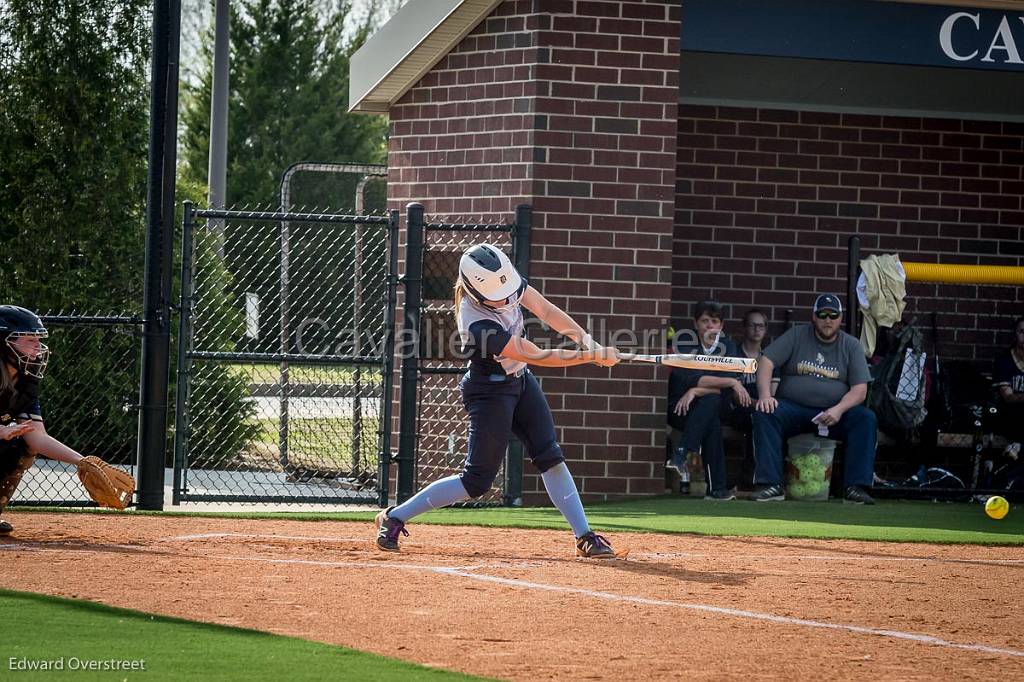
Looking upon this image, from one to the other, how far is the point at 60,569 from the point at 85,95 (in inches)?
312

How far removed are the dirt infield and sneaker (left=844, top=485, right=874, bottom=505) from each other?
7.85ft

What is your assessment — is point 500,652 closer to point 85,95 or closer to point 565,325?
point 565,325

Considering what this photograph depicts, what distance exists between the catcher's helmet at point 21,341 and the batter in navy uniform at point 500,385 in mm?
2264

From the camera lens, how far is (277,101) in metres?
35.4

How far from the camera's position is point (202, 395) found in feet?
44.6

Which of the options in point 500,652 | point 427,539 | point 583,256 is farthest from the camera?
point 583,256

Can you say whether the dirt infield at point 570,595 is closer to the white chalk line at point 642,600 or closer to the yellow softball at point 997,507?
the white chalk line at point 642,600

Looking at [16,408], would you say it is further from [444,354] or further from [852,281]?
[852,281]

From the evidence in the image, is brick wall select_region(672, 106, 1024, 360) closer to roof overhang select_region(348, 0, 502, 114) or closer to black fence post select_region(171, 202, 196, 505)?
roof overhang select_region(348, 0, 502, 114)

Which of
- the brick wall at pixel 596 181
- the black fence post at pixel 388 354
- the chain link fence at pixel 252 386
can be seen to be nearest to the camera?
the chain link fence at pixel 252 386

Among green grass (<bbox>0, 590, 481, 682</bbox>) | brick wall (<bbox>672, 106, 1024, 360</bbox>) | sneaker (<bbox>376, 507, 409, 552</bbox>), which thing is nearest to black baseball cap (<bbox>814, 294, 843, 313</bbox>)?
brick wall (<bbox>672, 106, 1024, 360</bbox>)

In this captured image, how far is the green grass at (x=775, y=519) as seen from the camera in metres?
9.38

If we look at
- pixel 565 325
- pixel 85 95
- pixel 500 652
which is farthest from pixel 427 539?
pixel 85 95

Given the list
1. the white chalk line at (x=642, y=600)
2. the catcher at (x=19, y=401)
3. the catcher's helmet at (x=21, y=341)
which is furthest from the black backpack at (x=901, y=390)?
the catcher's helmet at (x=21, y=341)
